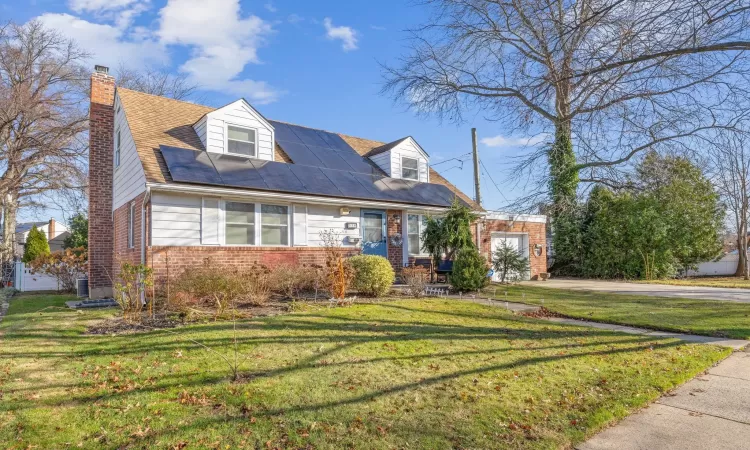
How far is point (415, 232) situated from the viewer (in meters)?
15.0

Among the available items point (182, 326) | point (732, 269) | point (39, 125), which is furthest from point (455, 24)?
point (732, 269)

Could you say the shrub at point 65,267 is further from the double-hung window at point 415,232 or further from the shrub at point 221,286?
the double-hung window at point 415,232

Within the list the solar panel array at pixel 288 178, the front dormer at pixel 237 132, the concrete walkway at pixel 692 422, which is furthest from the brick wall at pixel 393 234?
the concrete walkway at pixel 692 422

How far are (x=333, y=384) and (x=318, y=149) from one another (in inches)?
469

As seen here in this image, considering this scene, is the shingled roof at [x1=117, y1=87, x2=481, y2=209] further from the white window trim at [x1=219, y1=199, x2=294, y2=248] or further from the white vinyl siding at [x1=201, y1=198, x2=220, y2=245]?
the white window trim at [x1=219, y1=199, x2=294, y2=248]

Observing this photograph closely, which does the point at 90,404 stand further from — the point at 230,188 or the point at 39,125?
the point at 39,125

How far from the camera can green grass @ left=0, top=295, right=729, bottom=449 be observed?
3.42 m

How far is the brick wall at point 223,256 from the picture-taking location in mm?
10023

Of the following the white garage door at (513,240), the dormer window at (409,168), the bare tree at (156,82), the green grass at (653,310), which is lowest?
the green grass at (653,310)

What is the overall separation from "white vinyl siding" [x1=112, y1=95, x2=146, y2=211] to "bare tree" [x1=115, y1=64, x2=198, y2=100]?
1868cm

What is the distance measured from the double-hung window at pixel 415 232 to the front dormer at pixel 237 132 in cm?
515

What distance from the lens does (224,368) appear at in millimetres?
4863

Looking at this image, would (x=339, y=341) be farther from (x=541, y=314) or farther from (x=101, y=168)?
(x=101, y=168)

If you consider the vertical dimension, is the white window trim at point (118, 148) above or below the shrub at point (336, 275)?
above
